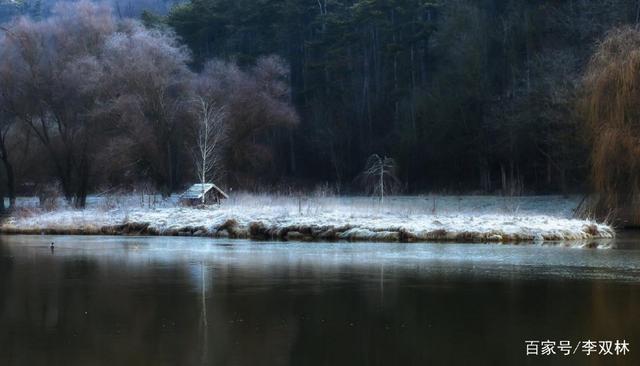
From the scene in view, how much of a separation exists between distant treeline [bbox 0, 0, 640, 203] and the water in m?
17.5

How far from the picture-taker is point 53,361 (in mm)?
10359

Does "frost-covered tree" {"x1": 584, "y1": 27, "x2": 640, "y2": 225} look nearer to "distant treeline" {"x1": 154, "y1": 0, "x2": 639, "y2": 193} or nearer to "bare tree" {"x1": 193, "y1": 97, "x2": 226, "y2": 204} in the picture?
"distant treeline" {"x1": 154, "y1": 0, "x2": 639, "y2": 193}

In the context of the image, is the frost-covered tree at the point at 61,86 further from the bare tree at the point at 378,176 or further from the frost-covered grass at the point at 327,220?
the bare tree at the point at 378,176

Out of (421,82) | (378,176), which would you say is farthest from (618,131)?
(421,82)

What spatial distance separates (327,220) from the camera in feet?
104

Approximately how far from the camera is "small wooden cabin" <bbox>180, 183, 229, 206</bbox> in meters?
42.3

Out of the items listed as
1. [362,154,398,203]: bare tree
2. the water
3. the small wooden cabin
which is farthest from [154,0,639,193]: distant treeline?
the water

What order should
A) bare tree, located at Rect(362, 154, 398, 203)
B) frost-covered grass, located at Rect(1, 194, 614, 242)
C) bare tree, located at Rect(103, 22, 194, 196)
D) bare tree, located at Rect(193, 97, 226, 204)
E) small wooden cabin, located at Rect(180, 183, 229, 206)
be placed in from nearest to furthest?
frost-covered grass, located at Rect(1, 194, 614, 242)
small wooden cabin, located at Rect(180, 183, 229, 206)
bare tree, located at Rect(193, 97, 226, 204)
bare tree, located at Rect(103, 22, 194, 196)
bare tree, located at Rect(362, 154, 398, 203)

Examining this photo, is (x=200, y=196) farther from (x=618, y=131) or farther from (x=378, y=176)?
(x=618, y=131)

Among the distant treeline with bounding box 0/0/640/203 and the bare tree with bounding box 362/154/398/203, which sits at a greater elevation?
the distant treeline with bounding box 0/0/640/203

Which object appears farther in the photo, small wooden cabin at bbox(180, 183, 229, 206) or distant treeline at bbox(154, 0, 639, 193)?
distant treeline at bbox(154, 0, 639, 193)

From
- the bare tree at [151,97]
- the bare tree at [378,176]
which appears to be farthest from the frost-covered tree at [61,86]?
the bare tree at [378,176]

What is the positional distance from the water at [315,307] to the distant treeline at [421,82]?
17486mm

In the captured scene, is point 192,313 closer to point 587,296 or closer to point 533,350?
point 533,350
